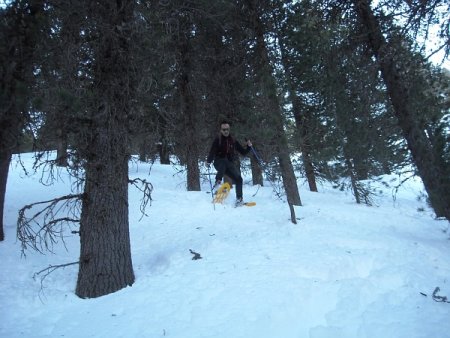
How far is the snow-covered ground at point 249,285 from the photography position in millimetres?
3527

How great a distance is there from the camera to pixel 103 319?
12.5 ft

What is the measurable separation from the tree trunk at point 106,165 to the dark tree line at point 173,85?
0.5 inches

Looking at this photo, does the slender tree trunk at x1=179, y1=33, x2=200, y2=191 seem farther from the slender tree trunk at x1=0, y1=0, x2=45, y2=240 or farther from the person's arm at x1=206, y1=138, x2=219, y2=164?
the slender tree trunk at x1=0, y1=0, x2=45, y2=240

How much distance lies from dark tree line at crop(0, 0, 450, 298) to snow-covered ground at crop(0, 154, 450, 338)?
595 millimetres

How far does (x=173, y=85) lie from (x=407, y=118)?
652 cm

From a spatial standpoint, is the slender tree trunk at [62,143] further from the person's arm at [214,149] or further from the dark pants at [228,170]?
the dark pants at [228,170]

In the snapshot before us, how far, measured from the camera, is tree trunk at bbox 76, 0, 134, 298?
443 cm

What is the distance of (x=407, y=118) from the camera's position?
6605 millimetres

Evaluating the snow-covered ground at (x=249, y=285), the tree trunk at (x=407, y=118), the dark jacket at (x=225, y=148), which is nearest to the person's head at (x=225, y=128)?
the dark jacket at (x=225, y=148)

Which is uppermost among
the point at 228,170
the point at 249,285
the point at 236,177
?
the point at 228,170

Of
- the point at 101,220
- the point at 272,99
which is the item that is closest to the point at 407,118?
the point at 272,99

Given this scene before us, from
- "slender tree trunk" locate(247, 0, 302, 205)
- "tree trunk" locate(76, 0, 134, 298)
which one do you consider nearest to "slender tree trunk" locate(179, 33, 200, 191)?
"slender tree trunk" locate(247, 0, 302, 205)

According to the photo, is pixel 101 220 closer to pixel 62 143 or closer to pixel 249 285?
pixel 62 143

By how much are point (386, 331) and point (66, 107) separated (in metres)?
4.31
